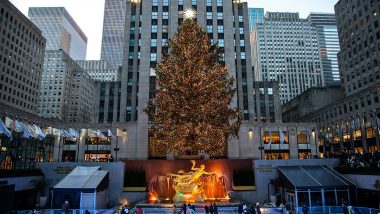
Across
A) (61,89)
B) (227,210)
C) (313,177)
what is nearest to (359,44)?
(313,177)

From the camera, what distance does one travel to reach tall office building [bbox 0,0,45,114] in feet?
359

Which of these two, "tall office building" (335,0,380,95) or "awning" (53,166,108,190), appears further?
"tall office building" (335,0,380,95)

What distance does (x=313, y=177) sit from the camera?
1348 inches

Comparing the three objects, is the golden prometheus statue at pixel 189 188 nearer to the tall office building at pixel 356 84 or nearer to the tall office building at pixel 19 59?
the tall office building at pixel 356 84

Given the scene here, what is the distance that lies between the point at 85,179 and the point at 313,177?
84.1 feet

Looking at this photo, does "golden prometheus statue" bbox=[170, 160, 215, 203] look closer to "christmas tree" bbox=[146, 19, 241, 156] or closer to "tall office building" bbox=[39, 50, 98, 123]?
"christmas tree" bbox=[146, 19, 241, 156]

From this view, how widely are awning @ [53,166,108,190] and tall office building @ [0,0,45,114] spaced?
88.7 m

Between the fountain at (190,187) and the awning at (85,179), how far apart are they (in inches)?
227

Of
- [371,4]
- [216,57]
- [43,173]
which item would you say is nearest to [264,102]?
[371,4]

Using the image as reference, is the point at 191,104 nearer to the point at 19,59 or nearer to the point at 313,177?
the point at 313,177

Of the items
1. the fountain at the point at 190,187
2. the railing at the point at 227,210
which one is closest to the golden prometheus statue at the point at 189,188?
the fountain at the point at 190,187

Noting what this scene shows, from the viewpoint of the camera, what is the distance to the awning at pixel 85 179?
3178 cm

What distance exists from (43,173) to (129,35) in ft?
172

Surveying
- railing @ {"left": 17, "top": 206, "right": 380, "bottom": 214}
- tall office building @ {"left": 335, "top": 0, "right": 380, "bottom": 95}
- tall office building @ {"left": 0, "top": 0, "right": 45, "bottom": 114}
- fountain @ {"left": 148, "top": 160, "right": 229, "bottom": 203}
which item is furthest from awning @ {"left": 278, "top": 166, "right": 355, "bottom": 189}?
tall office building @ {"left": 0, "top": 0, "right": 45, "bottom": 114}
